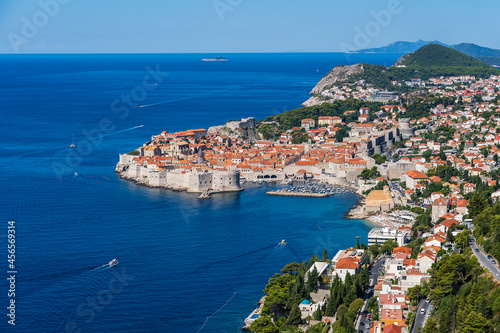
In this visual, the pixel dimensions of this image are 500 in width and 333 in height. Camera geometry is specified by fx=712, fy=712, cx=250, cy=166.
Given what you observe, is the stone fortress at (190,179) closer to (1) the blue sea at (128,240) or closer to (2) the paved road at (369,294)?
(1) the blue sea at (128,240)

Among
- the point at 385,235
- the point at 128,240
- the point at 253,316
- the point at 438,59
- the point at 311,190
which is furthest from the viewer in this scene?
the point at 438,59

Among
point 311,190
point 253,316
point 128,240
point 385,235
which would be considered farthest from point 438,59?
point 253,316

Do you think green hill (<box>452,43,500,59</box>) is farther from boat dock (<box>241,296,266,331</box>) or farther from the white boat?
boat dock (<box>241,296,266,331</box>)

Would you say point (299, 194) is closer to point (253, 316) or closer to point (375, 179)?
point (375, 179)

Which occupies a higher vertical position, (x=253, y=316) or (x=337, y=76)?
(x=337, y=76)

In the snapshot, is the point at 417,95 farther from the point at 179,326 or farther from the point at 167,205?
the point at 179,326

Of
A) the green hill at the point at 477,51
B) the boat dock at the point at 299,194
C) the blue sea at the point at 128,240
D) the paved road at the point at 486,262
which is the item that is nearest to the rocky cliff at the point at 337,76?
the blue sea at the point at 128,240
